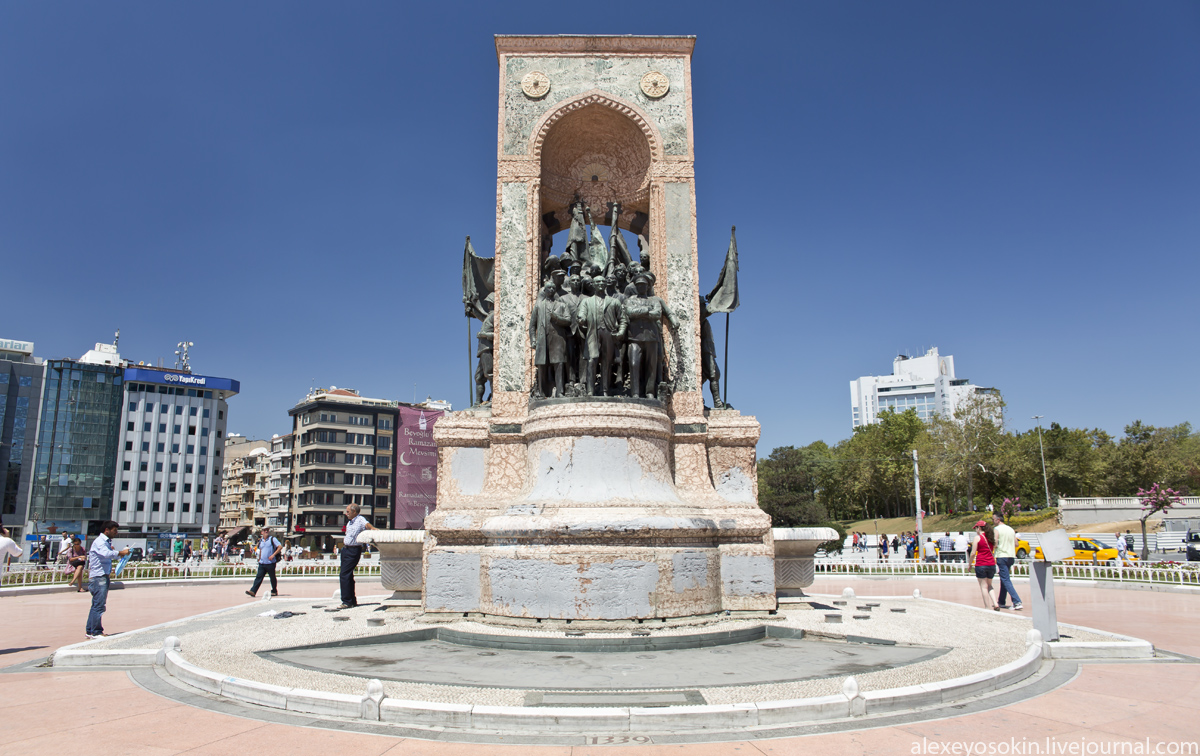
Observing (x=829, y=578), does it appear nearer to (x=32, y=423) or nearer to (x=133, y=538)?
(x=133, y=538)

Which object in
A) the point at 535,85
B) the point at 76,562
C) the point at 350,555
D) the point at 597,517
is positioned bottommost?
the point at 76,562

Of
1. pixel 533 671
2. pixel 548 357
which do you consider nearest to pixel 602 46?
pixel 548 357

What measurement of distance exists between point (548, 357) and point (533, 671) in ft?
17.7

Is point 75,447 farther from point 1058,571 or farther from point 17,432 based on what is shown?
point 1058,571

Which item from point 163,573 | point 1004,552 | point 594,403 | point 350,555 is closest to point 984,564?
point 1004,552

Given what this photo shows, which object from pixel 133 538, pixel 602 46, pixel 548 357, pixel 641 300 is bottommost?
pixel 133 538

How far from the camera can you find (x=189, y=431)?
82875 mm

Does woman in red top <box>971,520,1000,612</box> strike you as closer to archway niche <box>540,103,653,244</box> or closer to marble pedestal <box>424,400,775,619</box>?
marble pedestal <box>424,400,775,619</box>

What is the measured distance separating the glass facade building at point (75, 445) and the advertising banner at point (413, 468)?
3912cm

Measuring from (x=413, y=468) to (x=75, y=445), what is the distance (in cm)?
4217

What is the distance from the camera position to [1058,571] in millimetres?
21109

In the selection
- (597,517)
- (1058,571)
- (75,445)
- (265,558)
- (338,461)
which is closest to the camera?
(597,517)

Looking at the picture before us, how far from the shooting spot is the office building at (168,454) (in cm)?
7931

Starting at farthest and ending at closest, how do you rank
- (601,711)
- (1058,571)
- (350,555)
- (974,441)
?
1. (974,441)
2. (1058,571)
3. (350,555)
4. (601,711)
